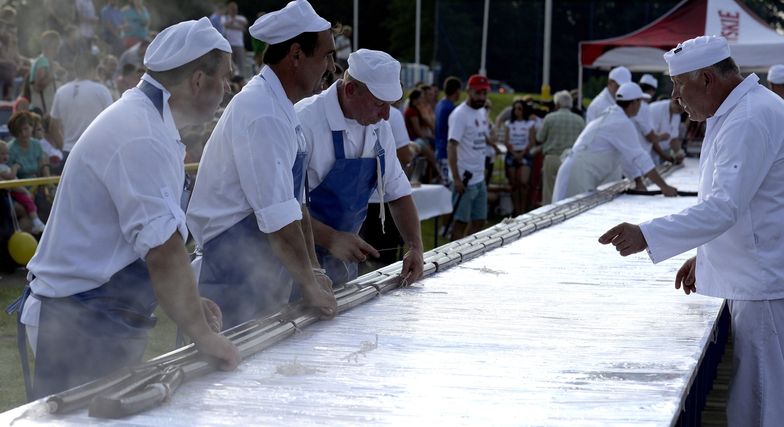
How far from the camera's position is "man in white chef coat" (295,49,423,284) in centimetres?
353

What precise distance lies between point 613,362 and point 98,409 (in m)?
1.27

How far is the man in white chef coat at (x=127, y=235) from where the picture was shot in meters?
2.35

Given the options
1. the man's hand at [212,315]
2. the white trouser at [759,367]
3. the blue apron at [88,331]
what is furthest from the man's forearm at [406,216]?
the blue apron at [88,331]

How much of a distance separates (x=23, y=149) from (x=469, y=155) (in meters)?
3.78

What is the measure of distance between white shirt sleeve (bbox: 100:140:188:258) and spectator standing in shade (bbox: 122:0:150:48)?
31.9 feet

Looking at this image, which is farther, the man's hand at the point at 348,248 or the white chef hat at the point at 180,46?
the man's hand at the point at 348,248

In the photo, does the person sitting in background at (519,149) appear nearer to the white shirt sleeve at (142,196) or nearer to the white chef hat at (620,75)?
the white chef hat at (620,75)

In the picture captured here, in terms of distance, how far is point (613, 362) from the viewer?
265 centimetres

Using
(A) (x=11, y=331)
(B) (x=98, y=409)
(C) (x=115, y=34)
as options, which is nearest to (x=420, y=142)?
(C) (x=115, y=34)

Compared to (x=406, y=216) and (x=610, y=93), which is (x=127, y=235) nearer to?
(x=406, y=216)

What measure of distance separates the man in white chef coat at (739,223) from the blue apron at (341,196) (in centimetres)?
88

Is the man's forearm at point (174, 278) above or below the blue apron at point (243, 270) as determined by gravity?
above

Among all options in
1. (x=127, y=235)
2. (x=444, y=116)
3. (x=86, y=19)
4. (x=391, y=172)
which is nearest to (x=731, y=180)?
(x=391, y=172)

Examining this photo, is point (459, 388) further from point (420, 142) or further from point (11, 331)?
point (420, 142)
